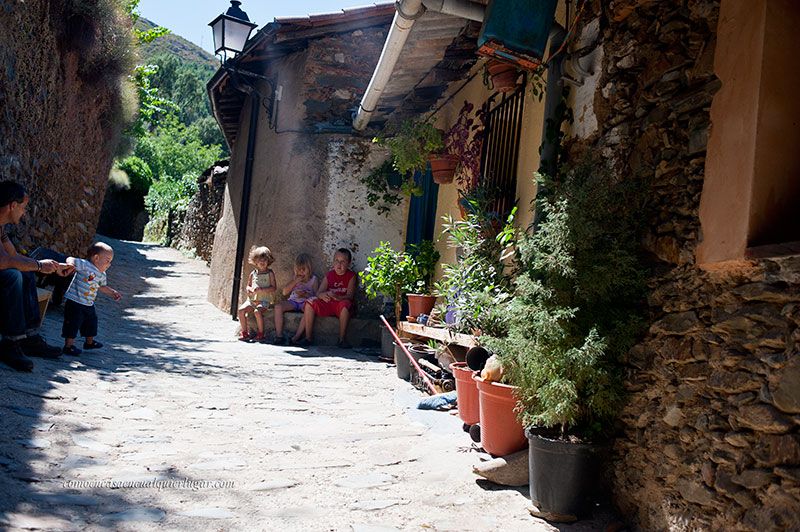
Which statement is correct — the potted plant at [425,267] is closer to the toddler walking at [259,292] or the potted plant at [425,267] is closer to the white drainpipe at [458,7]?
the toddler walking at [259,292]

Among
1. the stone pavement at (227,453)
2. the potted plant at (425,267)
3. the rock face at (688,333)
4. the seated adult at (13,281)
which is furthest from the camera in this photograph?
the potted plant at (425,267)

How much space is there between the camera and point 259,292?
332 inches

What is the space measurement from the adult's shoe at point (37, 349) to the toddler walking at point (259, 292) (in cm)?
327

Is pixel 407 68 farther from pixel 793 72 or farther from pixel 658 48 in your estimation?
pixel 793 72

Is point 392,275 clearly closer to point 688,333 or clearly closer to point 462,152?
point 462,152

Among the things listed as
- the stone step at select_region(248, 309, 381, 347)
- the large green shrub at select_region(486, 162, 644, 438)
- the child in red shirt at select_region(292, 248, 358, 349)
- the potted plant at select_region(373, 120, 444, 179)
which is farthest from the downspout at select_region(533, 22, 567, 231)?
the stone step at select_region(248, 309, 381, 347)

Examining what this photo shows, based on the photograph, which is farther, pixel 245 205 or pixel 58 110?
pixel 245 205

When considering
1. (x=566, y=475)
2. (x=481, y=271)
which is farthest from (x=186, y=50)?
(x=566, y=475)

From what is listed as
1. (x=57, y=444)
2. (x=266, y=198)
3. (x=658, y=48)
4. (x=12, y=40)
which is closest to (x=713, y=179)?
(x=658, y=48)

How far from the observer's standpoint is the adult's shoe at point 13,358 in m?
4.55

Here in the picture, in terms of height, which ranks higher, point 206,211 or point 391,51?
point 391,51

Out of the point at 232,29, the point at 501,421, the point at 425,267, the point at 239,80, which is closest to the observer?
the point at 501,421

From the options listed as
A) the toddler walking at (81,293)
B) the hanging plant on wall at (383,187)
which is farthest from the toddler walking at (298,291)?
the toddler walking at (81,293)

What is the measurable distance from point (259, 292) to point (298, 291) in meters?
0.49
